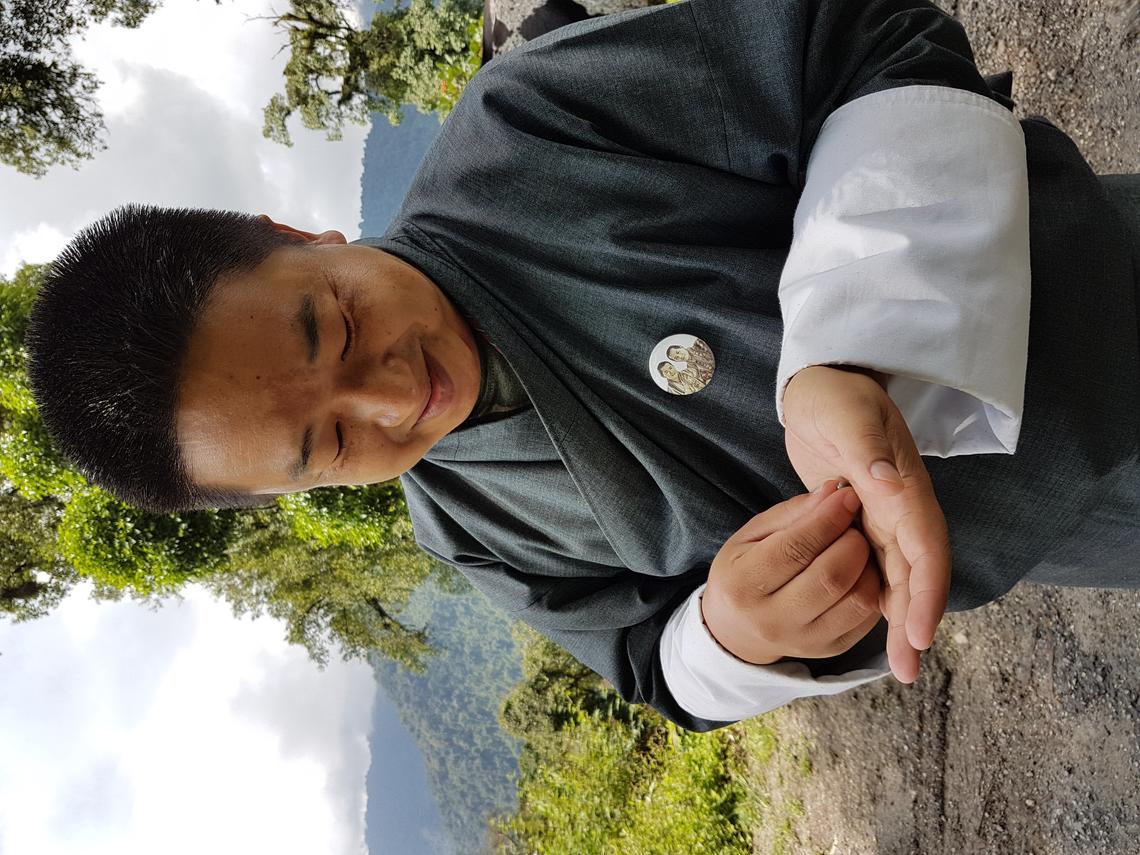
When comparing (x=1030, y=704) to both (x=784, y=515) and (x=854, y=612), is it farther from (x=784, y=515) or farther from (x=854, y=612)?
(x=784, y=515)

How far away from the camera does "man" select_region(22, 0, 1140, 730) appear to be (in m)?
0.99

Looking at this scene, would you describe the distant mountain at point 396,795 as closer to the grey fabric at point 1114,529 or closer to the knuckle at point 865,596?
the grey fabric at point 1114,529

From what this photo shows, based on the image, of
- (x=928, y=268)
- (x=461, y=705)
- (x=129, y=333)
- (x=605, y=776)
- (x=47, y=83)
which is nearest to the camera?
(x=928, y=268)

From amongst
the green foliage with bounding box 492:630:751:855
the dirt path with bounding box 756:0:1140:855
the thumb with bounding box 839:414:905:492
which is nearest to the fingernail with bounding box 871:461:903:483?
the thumb with bounding box 839:414:905:492

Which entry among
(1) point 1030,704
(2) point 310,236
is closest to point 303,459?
(2) point 310,236

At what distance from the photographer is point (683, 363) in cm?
122

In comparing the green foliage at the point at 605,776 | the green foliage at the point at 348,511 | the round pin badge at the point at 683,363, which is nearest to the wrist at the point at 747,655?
the round pin badge at the point at 683,363

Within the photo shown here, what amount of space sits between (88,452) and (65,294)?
10.1 inches

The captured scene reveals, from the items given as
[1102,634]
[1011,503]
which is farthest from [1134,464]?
[1102,634]

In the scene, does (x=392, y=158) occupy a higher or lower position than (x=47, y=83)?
lower

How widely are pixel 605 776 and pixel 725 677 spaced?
4654mm

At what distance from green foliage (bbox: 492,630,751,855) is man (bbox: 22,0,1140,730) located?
4008 millimetres

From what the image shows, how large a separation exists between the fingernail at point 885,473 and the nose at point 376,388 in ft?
2.43

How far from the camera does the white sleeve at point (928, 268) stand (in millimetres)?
940
